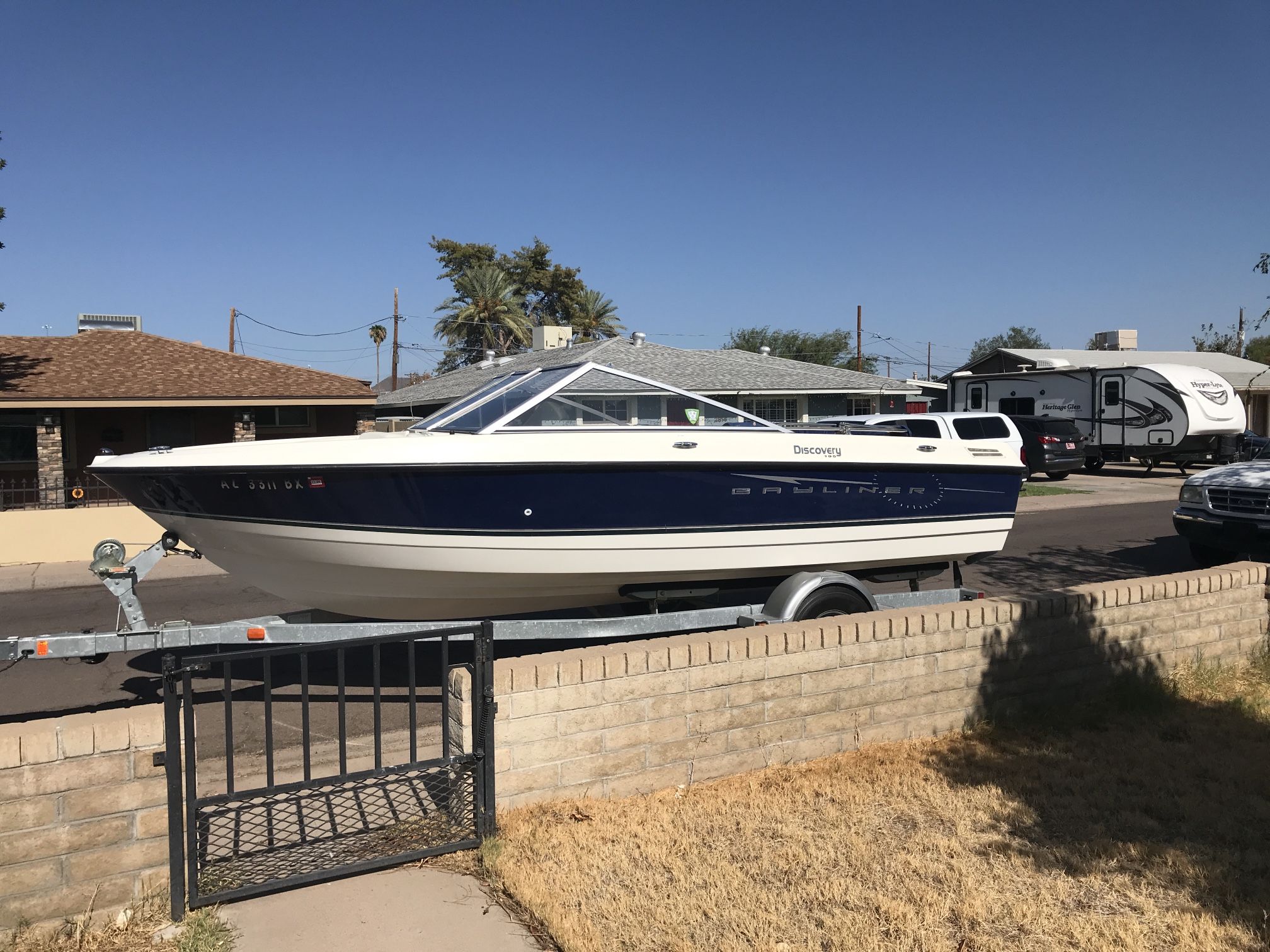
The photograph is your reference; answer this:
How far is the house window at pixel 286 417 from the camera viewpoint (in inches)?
893

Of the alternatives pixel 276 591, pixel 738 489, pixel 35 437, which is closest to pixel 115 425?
pixel 35 437

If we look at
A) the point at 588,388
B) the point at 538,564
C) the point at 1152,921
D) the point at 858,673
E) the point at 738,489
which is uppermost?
the point at 588,388

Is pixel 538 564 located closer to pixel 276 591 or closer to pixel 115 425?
pixel 276 591

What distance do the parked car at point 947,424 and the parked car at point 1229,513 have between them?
72.7 inches

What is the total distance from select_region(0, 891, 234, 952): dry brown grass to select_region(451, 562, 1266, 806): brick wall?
1271 mm

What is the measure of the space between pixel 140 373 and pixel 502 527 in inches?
728

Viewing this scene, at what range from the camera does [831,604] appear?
633 cm

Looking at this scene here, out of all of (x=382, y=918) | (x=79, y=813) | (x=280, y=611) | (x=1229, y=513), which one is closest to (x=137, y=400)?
(x=280, y=611)

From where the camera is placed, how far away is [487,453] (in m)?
5.86

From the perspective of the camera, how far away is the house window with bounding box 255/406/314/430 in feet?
74.4

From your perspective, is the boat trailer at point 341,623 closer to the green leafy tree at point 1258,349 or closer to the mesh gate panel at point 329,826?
the mesh gate panel at point 329,826

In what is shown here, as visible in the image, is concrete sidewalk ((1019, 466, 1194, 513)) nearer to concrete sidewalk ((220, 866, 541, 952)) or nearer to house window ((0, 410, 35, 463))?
concrete sidewalk ((220, 866, 541, 952))

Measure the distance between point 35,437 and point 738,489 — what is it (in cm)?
1934

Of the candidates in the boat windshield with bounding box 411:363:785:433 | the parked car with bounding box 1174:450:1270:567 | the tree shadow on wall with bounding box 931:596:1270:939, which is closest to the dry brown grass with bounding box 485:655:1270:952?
the tree shadow on wall with bounding box 931:596:1270:939
